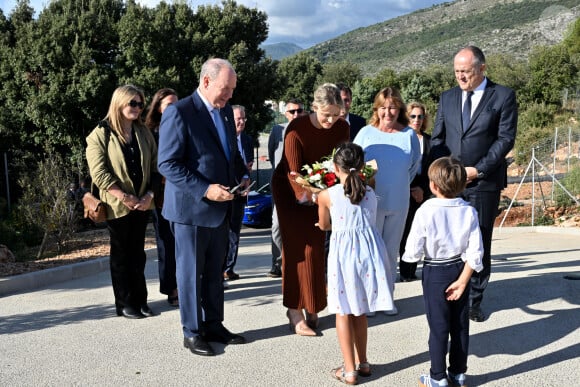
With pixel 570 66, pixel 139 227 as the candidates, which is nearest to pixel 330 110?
pixel 139 227

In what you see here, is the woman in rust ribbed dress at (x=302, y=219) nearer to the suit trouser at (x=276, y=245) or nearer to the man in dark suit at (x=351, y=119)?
the man in dark suit at (x=351, y=119)

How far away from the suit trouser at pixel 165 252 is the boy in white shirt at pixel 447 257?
2934mm

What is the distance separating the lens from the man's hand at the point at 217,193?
430 cm

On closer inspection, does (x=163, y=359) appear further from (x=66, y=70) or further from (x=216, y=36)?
(x=216, y=36)

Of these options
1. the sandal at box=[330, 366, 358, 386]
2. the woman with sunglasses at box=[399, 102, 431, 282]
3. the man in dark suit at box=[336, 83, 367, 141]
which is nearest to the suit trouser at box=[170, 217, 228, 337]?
the sandal at box=[330, 366, 358, 386]

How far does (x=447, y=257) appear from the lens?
3.71m

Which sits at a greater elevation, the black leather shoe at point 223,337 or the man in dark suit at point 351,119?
the man in dark suit at point 351,119

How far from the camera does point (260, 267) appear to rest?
7961 millimetres

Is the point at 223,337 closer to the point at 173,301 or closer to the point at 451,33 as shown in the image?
the point at 173,301

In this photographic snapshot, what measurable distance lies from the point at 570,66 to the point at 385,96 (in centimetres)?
3549

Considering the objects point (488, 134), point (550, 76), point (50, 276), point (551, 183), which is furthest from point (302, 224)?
point (550, 76)

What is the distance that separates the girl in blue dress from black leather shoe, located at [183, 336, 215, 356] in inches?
41.1

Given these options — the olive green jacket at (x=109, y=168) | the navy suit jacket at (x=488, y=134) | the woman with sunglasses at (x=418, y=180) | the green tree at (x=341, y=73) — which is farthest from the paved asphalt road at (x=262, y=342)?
the green tree at (x=341, y=73)

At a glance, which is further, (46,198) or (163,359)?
(46,198)
